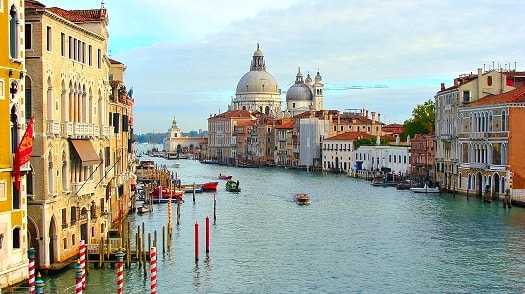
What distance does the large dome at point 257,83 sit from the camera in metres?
97.1

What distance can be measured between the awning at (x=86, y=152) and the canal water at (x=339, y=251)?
1938mm

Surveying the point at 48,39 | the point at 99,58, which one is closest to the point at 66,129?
the point at 48,39

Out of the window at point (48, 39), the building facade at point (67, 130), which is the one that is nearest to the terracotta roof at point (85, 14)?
the building facade at point (67, 130)

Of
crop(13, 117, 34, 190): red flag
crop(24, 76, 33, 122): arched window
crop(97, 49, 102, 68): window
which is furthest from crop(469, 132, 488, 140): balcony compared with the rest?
crop(13, 117, 34, 190): red flag

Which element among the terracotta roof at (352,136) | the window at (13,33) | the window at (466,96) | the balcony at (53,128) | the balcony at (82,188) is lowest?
the balcony at (82,188)

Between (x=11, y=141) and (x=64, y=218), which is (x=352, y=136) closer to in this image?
(x=64, y=218)

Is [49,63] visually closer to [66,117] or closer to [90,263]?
[66,117]

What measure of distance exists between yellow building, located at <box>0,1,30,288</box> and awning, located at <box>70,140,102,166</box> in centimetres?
242

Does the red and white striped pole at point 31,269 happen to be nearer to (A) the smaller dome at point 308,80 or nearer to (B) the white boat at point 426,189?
(B) the white boat at point 426,189

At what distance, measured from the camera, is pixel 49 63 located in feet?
44.2

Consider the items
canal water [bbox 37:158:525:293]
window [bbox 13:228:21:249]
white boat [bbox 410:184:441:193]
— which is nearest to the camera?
window [bbox 13:228:21:249]

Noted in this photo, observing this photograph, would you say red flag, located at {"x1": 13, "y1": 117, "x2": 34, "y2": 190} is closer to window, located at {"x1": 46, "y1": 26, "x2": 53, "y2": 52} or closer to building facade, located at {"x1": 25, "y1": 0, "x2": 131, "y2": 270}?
building facade, located at {"x1": 25, "y1": 0, "x2": 131, "y2": 270}

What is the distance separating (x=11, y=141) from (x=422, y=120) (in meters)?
40.8

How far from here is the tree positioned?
50.2 m
